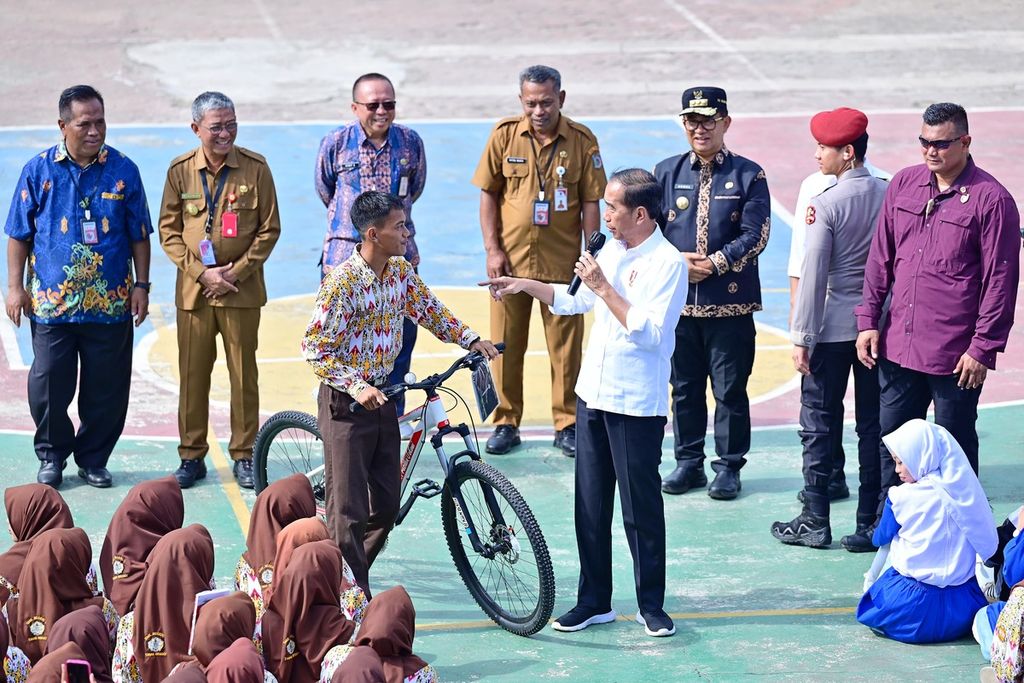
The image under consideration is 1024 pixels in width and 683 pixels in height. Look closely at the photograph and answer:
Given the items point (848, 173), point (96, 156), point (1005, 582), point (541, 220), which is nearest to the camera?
point (1005, 582)

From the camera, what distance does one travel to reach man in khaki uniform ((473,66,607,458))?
31.0 feet

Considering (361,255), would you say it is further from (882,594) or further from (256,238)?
(882,594)

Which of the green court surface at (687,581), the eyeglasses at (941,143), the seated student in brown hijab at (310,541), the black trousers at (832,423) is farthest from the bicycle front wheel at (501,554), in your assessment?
the eyeglasses at (941,143)

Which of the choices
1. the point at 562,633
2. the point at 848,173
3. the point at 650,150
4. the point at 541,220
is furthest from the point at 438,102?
the point at 562,633

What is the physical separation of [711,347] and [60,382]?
3.87 metres

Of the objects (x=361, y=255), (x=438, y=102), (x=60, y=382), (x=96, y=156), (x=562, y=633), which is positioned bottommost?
(x=562, y=633)

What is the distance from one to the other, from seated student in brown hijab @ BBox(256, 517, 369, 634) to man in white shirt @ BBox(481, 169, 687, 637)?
1435 millimetres

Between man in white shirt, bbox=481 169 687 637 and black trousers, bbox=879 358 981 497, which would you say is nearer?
man in white shirt, bbox=481 169 687 637

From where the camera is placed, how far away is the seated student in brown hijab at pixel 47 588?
5676 mm

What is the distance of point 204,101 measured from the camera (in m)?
8.76

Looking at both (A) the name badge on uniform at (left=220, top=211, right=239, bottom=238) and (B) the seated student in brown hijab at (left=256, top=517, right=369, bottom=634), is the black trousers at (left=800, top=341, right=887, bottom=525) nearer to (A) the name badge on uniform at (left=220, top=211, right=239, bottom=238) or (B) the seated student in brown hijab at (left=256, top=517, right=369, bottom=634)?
(B) the seated student in brown hijab at (left=256, top=517, right=369, bottom=634)


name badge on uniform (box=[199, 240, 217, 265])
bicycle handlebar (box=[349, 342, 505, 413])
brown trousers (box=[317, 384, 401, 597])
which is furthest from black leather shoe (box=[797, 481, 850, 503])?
name badge on uniform (box=[199, 240, 217, 265])

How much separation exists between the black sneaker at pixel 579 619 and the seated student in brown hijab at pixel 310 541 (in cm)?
136

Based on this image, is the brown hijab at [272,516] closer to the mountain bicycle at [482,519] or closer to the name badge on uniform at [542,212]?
the mountain bicycle at [482,519]
